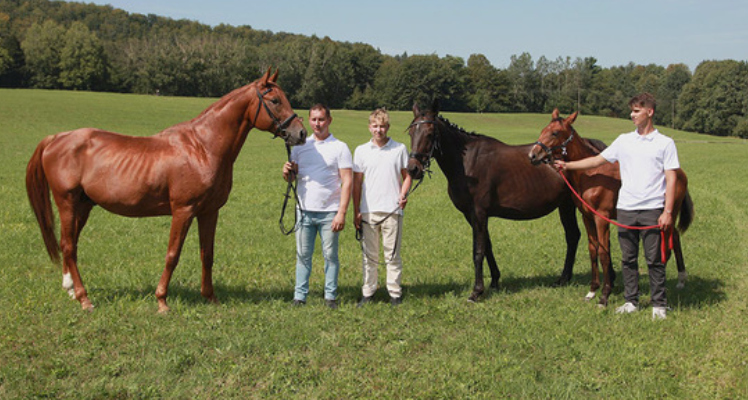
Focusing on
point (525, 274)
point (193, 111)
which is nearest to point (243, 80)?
point (193, 111)

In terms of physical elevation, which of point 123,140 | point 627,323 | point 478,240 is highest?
point 123,140

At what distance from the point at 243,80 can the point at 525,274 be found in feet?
251

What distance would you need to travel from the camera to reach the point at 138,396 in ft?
13.2

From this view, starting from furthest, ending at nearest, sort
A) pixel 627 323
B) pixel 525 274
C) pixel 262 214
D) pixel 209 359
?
Result: pixel 262 214 < pixel 525 274 < pixel 627 323 < pixel 209 359

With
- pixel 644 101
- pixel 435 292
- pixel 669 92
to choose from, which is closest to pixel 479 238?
pixel 435 292

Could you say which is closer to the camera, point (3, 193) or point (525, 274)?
point (525, 274)

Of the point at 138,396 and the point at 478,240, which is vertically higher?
the point at 478,240

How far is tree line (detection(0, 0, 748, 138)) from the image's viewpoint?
72.7m

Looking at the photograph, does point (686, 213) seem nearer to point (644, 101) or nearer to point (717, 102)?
point (644, 101)

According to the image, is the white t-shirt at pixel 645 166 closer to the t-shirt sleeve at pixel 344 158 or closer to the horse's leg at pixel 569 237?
the horse's leg at pixel 569 237

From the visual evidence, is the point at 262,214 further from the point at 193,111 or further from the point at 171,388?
the point at 193,111

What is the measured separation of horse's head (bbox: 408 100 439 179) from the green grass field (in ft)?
5.66

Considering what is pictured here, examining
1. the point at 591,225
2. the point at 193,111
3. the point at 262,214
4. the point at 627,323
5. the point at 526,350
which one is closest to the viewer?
the point at 526,350

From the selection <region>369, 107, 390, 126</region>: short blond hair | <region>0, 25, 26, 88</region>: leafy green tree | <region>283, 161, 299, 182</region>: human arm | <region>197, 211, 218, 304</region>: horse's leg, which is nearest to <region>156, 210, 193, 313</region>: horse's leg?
<region>197, 211, 218, 304</region>: horse's leg
